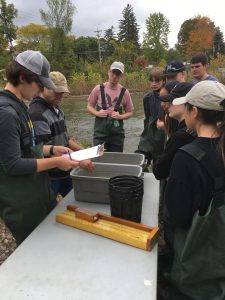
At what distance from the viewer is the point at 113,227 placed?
178 centimetres

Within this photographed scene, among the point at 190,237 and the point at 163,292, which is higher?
the point at 190,237

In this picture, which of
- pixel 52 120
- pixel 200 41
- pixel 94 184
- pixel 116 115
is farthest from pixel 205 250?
pixel 200 41

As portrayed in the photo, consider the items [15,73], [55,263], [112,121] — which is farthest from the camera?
[112,121]

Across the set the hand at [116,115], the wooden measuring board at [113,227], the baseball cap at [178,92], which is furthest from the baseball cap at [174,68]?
the wooden measuring board at [113,227]

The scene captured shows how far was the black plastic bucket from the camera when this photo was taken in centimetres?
178

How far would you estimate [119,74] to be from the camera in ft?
13.1

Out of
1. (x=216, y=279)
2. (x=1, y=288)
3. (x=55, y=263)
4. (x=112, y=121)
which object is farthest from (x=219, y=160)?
(x=112, y=121)

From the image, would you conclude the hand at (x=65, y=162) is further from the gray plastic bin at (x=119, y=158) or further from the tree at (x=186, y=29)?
the tree at (x=186, y=29)

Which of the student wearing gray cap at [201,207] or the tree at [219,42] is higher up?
the tree at [219,42]

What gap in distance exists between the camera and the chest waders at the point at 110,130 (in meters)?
3.97

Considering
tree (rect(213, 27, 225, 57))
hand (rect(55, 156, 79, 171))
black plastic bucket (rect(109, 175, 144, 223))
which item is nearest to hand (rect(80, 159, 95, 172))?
hand (rect(55, 156, 79, 171))

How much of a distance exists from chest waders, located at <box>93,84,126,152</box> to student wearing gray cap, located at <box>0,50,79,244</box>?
200 centimetres

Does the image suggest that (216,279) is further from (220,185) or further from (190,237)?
(220,185)

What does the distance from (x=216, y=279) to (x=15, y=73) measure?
1.59 m
